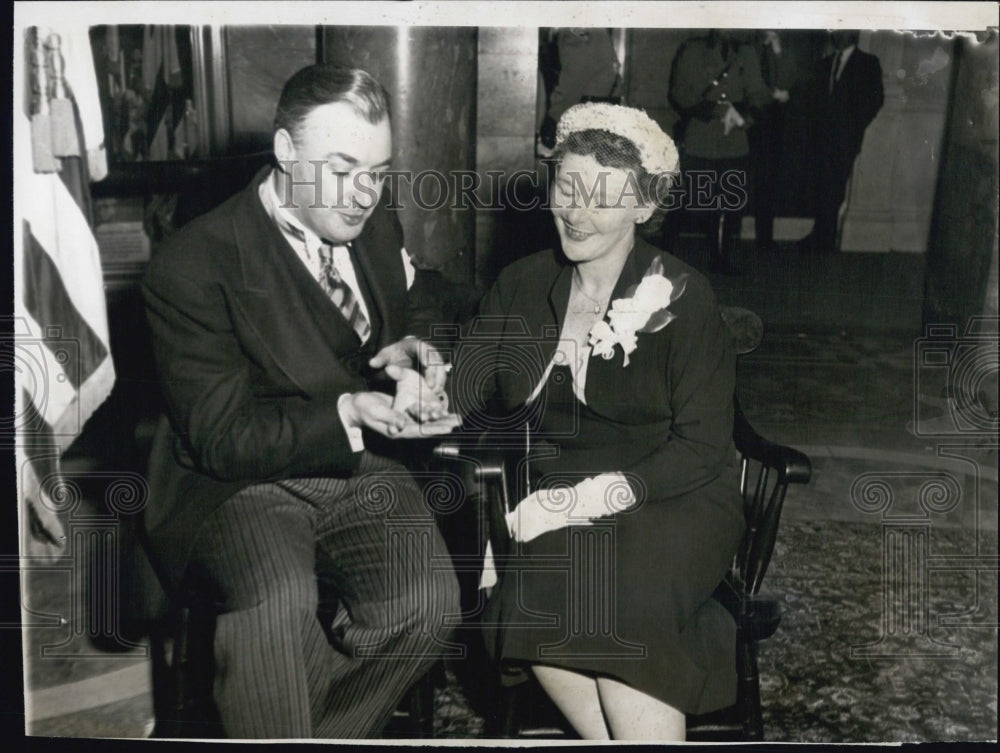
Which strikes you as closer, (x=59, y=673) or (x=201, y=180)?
(x=201, y=180)

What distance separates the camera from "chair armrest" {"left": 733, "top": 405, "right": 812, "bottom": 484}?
9.28ft

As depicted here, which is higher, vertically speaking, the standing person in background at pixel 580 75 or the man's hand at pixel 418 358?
the standing person in background at pixel 580 75

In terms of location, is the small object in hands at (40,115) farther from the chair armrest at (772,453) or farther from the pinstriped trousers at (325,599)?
the chair armrest at (772,453)

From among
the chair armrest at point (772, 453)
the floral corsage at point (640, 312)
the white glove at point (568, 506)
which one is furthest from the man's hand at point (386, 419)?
the chair armrest at point (772, 453)

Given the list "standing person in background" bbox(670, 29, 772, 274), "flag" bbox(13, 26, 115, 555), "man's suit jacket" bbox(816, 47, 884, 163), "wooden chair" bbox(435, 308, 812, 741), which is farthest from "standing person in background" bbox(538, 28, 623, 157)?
"flag" bbox(13, 26, 115, 555)

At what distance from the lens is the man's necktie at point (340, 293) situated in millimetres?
2908

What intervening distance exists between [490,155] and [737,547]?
4.06ft

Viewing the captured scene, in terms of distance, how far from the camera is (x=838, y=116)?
3043 mm

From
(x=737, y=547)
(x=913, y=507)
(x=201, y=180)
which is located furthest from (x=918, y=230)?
(x=201, y=180)

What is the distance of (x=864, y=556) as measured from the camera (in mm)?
3176

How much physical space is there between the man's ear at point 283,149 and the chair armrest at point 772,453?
134 centimetres

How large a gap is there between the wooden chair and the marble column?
505mm

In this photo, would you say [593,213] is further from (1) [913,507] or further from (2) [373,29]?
(1) [913,507]

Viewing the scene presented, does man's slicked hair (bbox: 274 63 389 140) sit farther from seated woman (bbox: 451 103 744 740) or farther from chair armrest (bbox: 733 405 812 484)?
chair armrest (bbox: 733 405 812 484)
